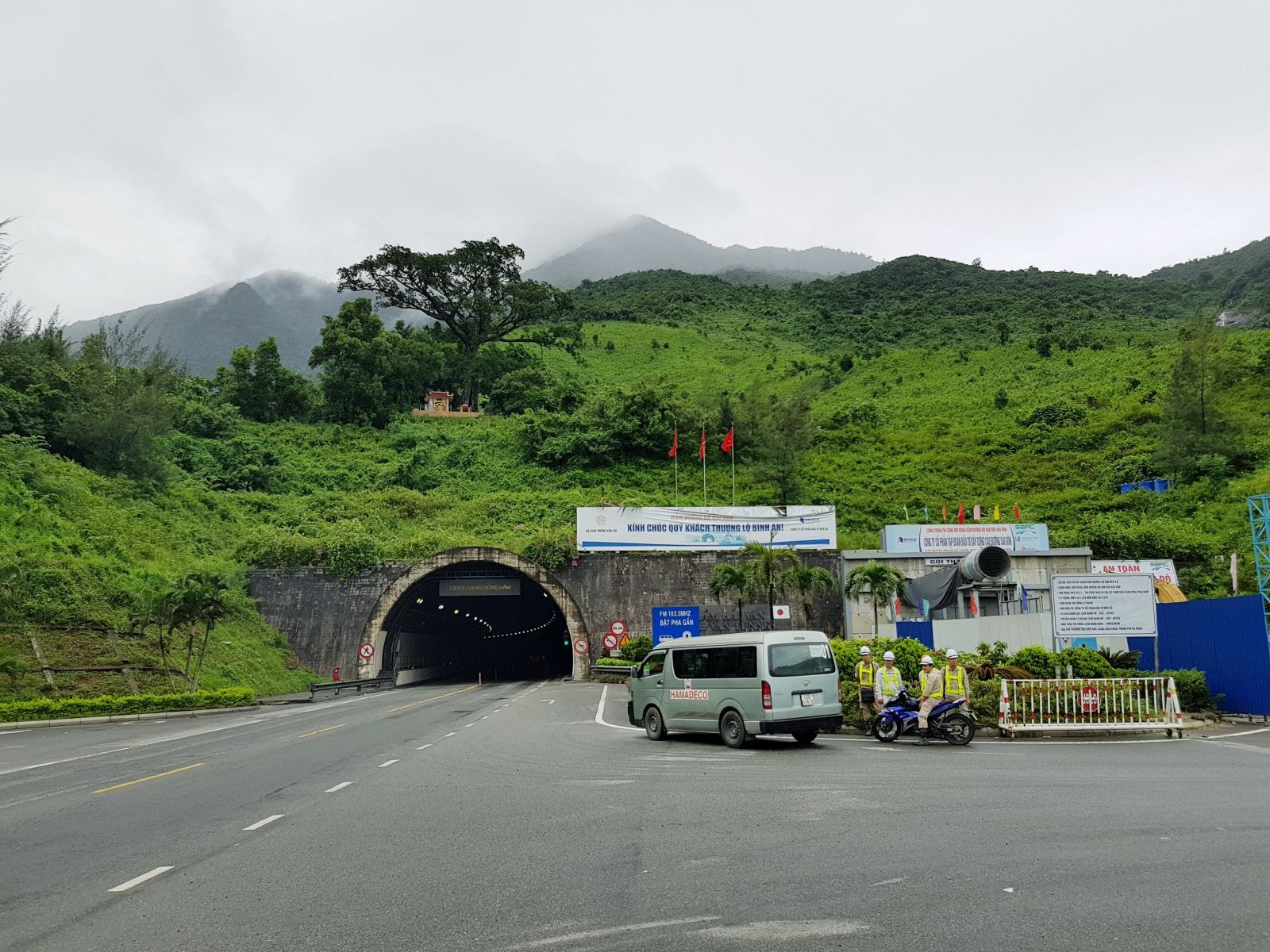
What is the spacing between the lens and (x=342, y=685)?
1444 inches

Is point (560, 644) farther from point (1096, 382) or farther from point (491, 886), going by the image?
point (491, 886)

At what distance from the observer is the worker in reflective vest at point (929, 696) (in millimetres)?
15219

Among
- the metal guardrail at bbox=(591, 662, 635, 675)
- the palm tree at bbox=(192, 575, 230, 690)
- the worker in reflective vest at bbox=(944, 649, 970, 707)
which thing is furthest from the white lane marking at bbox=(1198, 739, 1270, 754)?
the palm tree at bbox=(192, 575, 230, 690)

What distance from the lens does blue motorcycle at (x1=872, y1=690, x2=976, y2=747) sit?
15109mm

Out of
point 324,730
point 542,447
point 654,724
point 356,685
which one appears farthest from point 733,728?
point 542,447

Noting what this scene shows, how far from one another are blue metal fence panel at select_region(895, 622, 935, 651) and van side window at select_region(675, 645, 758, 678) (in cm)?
1371

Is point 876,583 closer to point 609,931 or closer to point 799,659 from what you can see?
point 799,659

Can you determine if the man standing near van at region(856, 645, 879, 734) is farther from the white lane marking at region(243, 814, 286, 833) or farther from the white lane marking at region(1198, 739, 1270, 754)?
the white lane marking at region(243, 814, 286, 833)

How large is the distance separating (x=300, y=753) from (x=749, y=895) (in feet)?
37.2

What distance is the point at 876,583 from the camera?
116ft

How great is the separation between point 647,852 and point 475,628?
191 feet

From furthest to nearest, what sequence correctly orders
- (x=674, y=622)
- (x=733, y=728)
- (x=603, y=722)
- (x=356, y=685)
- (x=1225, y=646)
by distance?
(x=356, y=685), (x=674, y=622), (x=603, y=722), (x=1225, y=646), (x=733, y=728)

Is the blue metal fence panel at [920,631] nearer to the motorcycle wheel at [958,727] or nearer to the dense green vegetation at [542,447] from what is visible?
the motorcycle wheel at [958,727]

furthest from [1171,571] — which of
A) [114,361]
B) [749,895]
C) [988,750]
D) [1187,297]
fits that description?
[1187,297]
